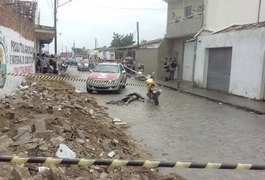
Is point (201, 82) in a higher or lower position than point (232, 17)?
lower

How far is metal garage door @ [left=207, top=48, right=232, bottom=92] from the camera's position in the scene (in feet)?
72.8

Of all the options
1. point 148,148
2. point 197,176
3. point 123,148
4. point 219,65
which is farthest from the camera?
point 219,65

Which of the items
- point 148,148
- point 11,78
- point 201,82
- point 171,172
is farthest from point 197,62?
point 171,172

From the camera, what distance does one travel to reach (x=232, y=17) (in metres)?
26.5

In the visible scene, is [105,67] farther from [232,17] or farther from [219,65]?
[232,17]

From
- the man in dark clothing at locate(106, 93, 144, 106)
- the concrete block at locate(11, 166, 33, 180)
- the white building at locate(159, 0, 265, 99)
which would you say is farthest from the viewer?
the white building at locate(159, 0, 265, 99)

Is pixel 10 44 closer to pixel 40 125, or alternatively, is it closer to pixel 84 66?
pixel 40 125

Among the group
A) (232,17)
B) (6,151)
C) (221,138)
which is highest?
(232,17)

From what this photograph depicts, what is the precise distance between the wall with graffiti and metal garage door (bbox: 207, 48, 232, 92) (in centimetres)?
1173

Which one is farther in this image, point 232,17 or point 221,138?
point 232,17

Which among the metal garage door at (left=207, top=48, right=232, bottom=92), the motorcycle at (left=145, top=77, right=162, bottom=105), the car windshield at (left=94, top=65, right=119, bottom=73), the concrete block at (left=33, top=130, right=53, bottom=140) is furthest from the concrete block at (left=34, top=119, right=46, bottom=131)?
the metal garage door at (left=207, top=48, right=232, bottom=92)

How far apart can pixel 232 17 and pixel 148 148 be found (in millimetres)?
20326

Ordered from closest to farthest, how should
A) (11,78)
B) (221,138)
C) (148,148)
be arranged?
(148,148) → (221,138) → (11,78)

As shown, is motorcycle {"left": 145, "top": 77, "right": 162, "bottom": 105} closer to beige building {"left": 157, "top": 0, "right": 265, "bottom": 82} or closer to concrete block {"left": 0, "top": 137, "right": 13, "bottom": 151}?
concrete block {"left": 0, "top": 137, "right": 13, "bottom": 151}
